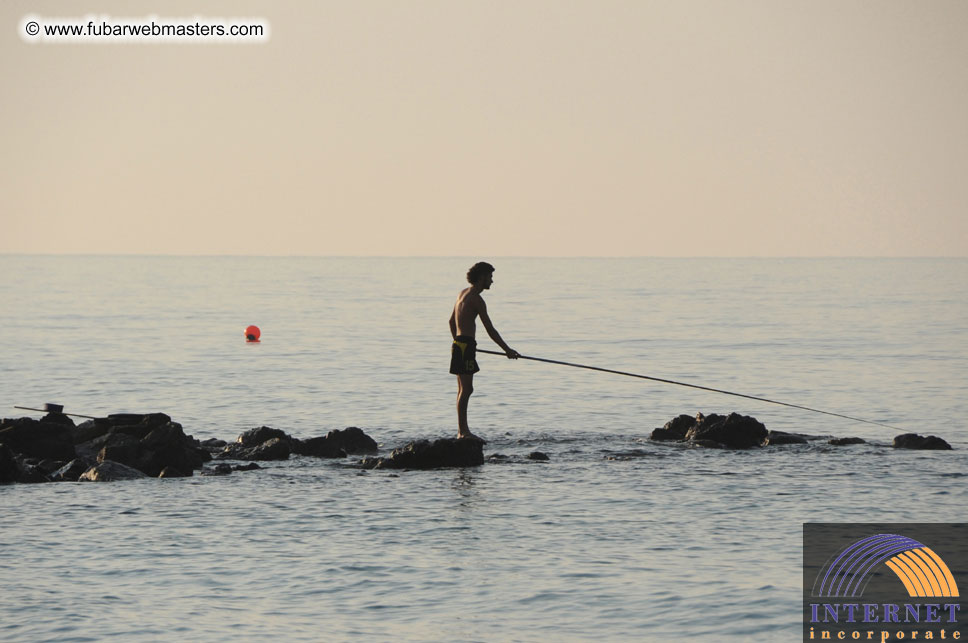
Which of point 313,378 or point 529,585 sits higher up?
point 313,378

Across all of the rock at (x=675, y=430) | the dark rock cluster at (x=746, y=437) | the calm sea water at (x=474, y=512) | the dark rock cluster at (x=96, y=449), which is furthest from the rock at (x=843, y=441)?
the dark rock cluster at (x=96, y=449)

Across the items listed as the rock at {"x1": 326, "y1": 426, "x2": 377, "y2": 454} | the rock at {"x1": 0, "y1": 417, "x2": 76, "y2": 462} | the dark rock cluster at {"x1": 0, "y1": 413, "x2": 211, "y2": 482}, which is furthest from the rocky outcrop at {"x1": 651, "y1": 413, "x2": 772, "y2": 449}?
the rock at {"x1": 0, "y1": 417, "x2": 76, "y2": 462}

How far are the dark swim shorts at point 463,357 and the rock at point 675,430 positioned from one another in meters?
3.72

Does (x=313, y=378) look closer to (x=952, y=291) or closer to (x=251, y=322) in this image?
(x=251, y=322)

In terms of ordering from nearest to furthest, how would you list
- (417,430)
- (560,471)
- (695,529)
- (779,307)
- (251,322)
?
1. (695,529)
2. (560,471)
3. (417,430)
4. (251,322)
5. (779,307)

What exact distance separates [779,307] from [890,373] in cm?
3754

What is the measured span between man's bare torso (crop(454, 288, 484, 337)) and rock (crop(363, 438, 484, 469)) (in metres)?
1.58

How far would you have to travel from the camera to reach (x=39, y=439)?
56.2ft

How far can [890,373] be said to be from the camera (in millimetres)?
32844

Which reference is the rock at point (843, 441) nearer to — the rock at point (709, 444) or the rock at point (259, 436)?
the rock at point (709, 444)

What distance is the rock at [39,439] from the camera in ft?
55.9

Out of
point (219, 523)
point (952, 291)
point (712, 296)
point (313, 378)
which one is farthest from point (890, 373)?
point (952, 291)

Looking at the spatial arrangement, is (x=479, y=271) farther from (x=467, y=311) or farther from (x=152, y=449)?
(x=152, y=449)

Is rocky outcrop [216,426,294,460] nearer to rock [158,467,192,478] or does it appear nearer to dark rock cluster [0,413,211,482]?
dark rock cluster [0,413,211,482]
